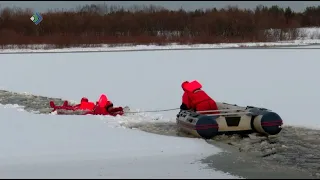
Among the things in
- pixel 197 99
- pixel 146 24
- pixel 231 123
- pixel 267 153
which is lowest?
pixel 267 153

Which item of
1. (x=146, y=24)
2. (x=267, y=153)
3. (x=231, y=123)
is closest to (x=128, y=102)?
(x=231, y=123)

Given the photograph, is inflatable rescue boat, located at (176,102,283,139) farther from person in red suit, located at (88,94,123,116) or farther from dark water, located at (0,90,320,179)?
person in red suit, located at (88,94,123,116)

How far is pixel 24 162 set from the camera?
21.5 feet

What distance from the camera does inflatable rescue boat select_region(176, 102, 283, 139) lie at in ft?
27.6

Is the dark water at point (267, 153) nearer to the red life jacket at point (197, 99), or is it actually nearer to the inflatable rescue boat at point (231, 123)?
the inflatable rescue boat at point (231, 123)

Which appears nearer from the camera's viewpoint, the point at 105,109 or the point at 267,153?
the point at 267,153

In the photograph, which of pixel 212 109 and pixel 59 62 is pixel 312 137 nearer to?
pixel 212 109

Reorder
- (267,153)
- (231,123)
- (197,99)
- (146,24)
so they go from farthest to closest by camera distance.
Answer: (146,24)
(197,99)
(231,123)
(267,153)

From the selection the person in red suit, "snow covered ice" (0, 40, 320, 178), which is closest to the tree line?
"snow covered ice" (0, 40, 320, 178)

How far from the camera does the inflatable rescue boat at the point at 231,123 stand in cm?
841

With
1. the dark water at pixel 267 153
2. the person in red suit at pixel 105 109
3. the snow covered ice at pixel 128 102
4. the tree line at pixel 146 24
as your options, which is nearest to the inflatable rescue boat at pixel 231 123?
the dark water at pixel 267 153

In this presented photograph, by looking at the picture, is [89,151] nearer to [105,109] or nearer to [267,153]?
[267,153]

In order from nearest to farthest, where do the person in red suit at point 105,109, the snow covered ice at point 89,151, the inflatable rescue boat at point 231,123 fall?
1. the snow covered ice at point 89,151
2. the inflatable rescue boat at point 231,123
3. the person in red suit at point 105,109

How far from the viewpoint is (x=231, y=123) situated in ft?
28.6
